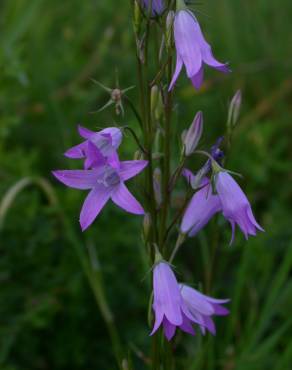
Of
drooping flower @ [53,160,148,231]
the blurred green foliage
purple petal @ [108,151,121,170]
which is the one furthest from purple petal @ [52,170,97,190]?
the blurred green foliage

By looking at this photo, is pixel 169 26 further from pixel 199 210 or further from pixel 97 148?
pixel 199 210

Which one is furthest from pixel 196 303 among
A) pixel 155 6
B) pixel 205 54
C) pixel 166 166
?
pixel 155 6

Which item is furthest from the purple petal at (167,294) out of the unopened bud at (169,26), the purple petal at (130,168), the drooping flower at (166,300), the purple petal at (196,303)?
the unopened bud at (169,26)

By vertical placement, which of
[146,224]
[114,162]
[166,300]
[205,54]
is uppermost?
[205,54]

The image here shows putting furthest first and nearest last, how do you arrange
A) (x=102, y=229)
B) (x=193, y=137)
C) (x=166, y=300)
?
(x=102, y=229)
(x=193, y=137)
(x=166, y=300)

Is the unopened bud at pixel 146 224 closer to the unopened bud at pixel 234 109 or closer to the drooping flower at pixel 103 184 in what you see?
the drooping flower at pixel 103 184

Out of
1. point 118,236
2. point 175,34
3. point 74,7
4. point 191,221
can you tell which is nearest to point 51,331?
point 118,236
